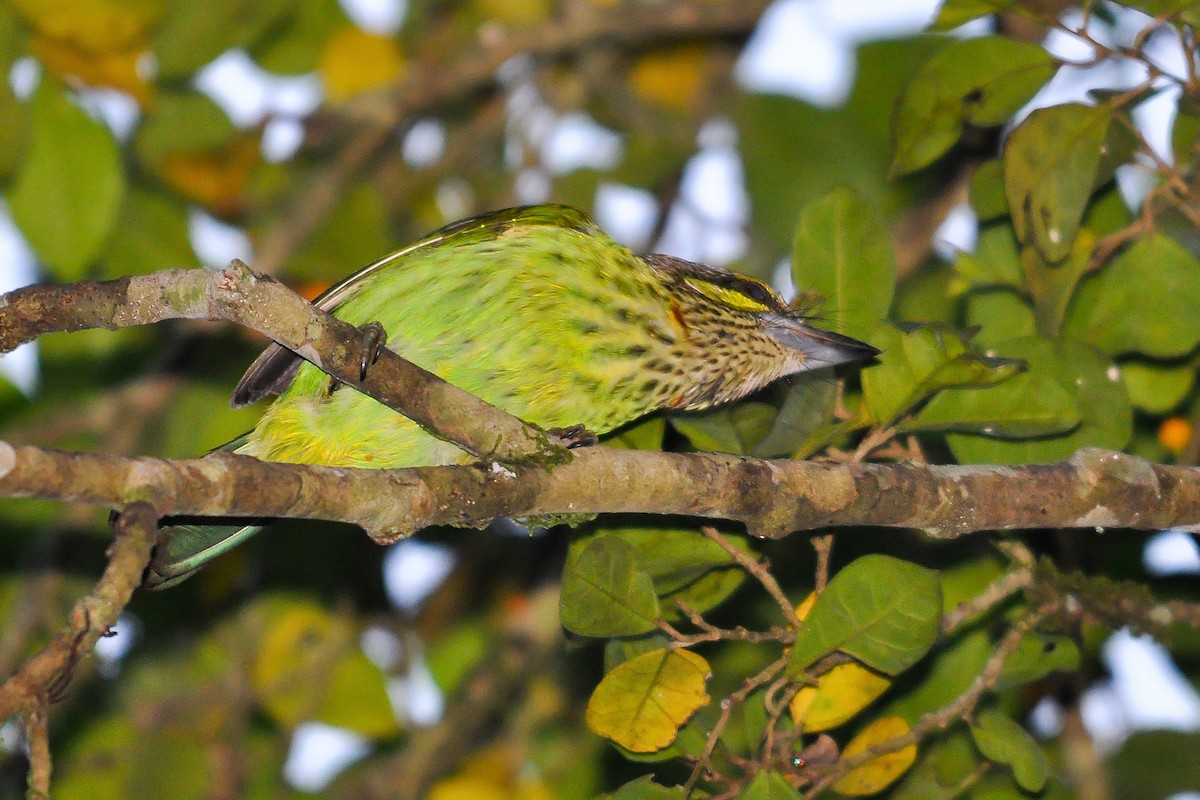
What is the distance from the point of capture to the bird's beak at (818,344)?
2.88m

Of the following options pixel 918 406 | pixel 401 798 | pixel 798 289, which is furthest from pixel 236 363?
pixel 918 406

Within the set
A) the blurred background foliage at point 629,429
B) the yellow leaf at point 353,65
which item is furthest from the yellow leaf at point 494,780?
the yellow leaf at point 353,65

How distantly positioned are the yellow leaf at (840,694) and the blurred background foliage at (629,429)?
0.04ft

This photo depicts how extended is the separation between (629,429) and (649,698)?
82 centimetres

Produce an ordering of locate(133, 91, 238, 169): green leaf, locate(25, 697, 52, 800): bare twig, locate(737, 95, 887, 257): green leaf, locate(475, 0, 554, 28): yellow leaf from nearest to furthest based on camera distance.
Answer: locate(25, 697, 52, 800): bare twig < locate(133, 91, 238, 169): green leaf < locate(737, 95, 887, 257): green leaf < locate(475, 0, 554, 28): yellow leaf

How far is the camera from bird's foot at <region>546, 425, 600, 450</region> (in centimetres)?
274

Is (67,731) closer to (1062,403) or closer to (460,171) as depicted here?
(460,171)

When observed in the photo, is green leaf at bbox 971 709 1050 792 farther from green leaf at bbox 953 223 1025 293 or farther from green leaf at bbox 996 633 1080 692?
green leaf at bbox 953 223 1025 293

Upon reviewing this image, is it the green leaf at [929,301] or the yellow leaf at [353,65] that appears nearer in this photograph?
the green leaf at [929,301]

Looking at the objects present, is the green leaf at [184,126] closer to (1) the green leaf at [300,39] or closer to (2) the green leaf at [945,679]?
(1) the green leaf at [300,39]

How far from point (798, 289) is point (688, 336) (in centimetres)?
29

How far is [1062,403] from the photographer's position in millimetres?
2707

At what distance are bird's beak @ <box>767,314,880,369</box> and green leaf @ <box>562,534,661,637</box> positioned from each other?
74cm

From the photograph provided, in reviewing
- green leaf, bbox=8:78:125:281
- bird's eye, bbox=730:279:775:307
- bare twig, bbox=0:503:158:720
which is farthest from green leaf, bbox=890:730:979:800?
green leaf, bbox=8:78:125:281
